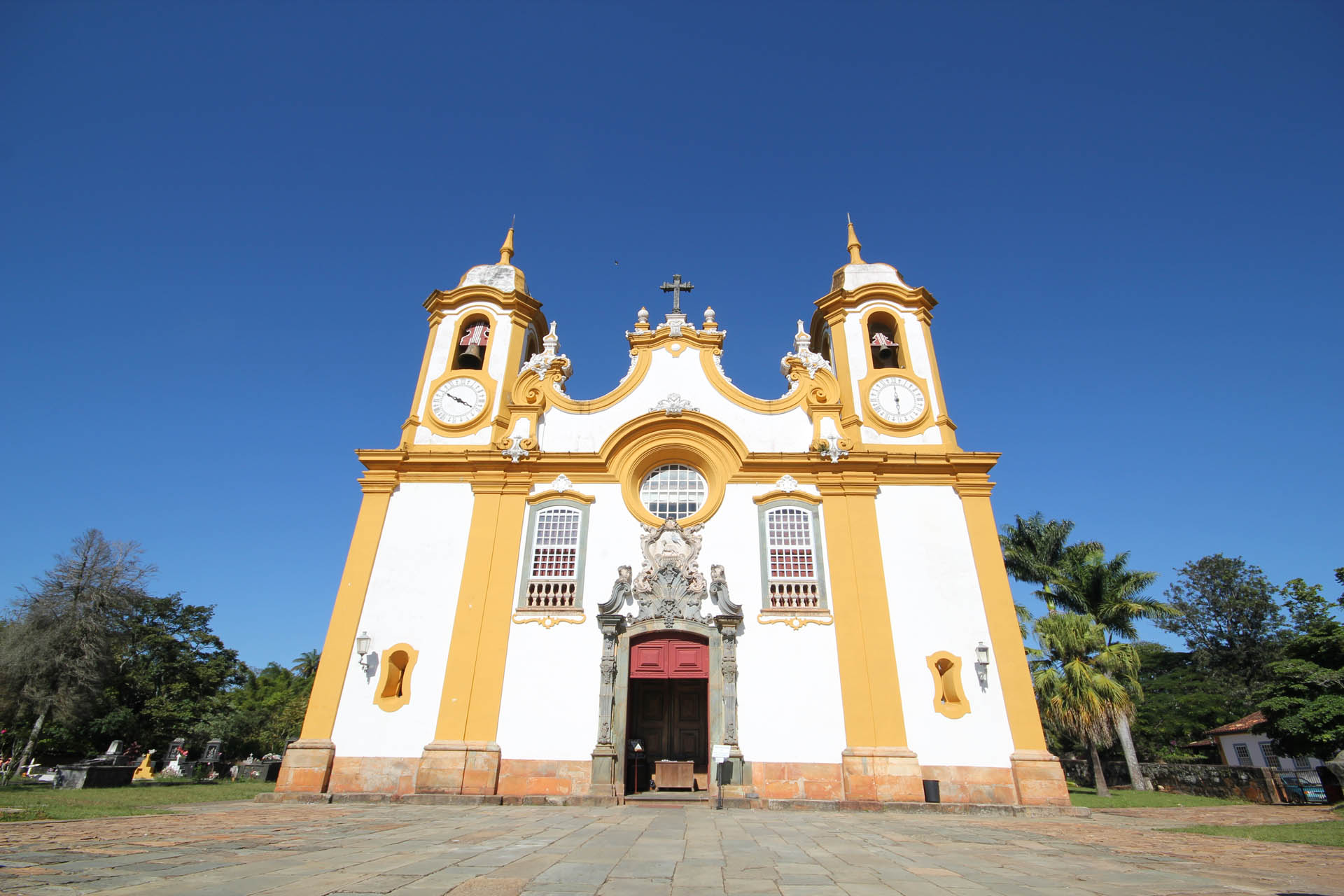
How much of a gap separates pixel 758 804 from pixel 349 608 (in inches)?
408

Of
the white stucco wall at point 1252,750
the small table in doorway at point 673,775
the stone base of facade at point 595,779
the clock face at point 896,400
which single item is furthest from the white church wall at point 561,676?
the white stucco wall at point 1252,750

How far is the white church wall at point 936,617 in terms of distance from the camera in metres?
14.1

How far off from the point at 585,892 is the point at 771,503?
1240 centimetres

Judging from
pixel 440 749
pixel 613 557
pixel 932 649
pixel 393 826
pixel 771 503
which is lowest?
pixel 393 826

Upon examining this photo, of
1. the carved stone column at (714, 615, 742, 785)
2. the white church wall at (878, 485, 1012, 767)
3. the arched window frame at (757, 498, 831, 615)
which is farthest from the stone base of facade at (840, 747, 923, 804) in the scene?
the arched window frame at (757, 498, 831, 615)

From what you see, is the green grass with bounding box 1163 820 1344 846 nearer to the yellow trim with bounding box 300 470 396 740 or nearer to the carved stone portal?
the carved stone portal

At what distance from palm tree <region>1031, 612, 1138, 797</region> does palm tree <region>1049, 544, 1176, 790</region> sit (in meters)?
1.07

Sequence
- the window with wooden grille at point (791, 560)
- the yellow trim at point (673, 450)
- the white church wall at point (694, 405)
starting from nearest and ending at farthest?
the window with wooden grille at point (791, 560), the yellow trim at point (673, 450), the white church wall at point (694, 405)

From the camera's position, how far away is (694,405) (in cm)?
1780

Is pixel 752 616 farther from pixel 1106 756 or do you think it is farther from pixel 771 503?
pixel 1106 756

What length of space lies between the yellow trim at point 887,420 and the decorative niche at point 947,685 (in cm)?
592

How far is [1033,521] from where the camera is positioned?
2684 centimetres

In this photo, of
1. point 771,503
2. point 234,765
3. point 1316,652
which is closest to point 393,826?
point 771,503

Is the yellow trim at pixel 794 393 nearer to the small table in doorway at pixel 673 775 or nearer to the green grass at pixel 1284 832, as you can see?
the small table in doorway at pixel 673 775
